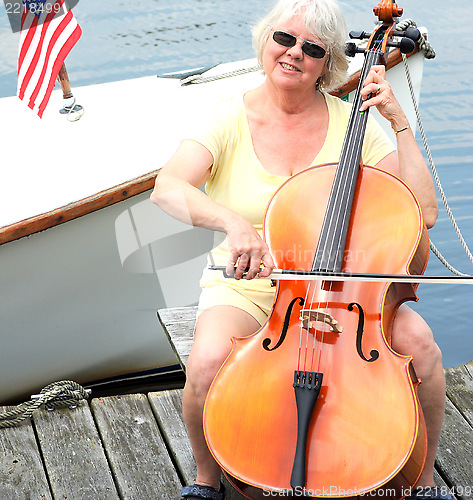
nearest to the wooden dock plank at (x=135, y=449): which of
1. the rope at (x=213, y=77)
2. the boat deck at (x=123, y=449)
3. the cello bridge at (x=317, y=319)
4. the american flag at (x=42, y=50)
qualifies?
the boat deck at (x=123, y=449)

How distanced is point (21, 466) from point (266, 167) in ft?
3.12

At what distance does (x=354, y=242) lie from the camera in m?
1.44

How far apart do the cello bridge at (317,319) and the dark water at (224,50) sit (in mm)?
2794

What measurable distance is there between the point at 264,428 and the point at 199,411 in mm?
225

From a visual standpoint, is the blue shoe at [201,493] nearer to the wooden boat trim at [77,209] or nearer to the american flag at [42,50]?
the wooden boat trim at [77,209]

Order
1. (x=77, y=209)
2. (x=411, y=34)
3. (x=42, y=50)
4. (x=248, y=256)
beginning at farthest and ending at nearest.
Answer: (x=42, y=50) < (x=77, y=209) < (x=411, y=34) < (x=248, y=256)

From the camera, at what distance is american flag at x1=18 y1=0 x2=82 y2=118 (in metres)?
2.35

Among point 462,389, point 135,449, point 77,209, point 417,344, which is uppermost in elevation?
point 417,344

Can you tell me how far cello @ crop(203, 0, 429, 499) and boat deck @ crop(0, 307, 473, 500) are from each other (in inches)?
15.8

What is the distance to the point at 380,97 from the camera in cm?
151

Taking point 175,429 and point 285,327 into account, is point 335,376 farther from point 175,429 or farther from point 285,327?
point 175,429

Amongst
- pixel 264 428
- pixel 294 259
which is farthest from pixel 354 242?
pixel 264 428

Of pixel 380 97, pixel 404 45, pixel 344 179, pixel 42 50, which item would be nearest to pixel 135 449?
pixel 344 179

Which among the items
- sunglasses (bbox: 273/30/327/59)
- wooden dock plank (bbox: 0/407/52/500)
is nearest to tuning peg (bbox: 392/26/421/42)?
sunglasses (bbox: 273/30/327/59)
